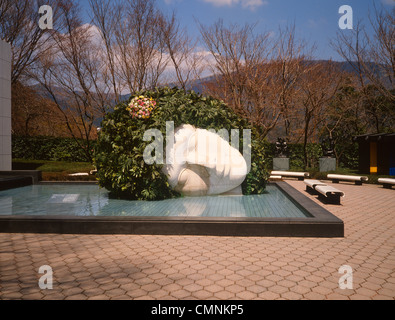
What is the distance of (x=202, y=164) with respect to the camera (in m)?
10.2

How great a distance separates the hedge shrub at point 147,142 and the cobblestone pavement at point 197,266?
3110mm

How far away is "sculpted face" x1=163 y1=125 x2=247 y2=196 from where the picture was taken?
32.9 ft

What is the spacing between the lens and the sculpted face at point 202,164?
1002 centimetres

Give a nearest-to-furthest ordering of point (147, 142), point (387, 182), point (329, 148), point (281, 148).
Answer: point (147, 142) < point (387, 182) < point (329, 148) < point (281, 148)

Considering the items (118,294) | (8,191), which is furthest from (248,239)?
(8,191)

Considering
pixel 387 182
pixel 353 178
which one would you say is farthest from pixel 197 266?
pixel 353 178

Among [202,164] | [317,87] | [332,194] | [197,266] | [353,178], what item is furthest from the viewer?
[317,87]

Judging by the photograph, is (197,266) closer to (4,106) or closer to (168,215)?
(168,215)

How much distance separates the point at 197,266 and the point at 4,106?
17163 millimetres

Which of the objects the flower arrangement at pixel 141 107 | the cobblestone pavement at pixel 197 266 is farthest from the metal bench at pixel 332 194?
the flower arrangement at pixel 141 107

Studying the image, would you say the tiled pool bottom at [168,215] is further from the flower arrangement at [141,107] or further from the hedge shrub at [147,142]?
the flower arrangement at [141,107]

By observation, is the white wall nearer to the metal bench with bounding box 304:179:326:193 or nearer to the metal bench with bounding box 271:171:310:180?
the metal bench with bounding box 271:171:310:180

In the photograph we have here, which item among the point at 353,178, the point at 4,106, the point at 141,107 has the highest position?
the point at 4,106

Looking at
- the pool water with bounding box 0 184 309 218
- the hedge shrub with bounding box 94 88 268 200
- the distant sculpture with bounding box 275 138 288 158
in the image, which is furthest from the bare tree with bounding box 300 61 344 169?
the pool water with bounding box 0 184 309 218
